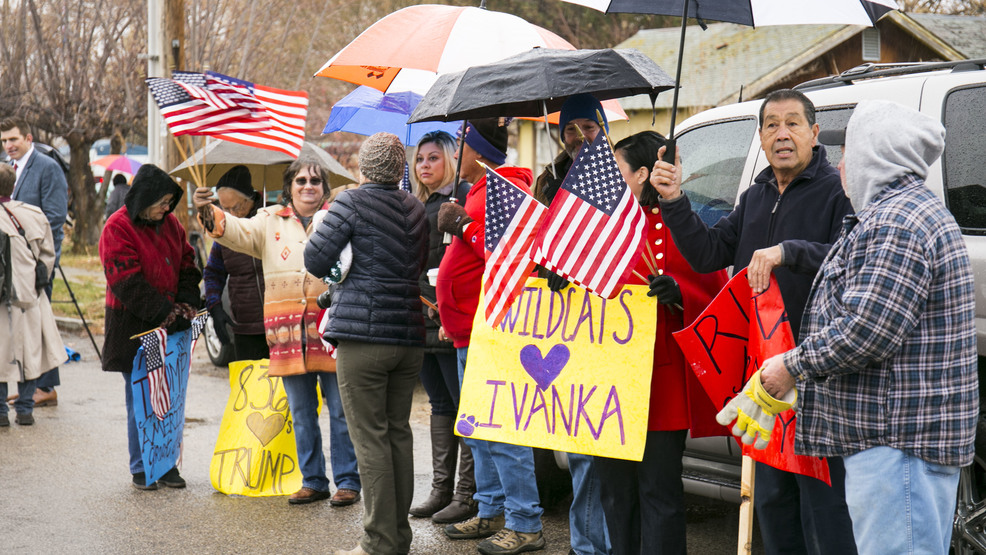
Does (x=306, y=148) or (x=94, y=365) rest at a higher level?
(x=306, y=148)

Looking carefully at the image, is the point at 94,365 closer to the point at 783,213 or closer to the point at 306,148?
the point at 306,148

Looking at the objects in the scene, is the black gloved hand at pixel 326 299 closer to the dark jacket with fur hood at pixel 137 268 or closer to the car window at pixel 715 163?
the dark jacket with fur hood at pixel 137 268

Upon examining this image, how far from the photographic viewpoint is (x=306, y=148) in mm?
7449

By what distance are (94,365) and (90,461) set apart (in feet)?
15.0

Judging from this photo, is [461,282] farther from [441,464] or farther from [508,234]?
[441,464]

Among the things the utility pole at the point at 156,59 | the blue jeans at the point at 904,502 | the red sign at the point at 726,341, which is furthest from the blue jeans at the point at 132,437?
the utility pole at the point at 156,59

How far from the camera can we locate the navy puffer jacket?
4.77 meters

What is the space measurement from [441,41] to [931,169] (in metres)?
2.45

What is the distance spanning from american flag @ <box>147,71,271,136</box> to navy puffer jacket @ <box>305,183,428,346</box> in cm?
109

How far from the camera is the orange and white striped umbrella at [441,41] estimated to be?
5.05 metres

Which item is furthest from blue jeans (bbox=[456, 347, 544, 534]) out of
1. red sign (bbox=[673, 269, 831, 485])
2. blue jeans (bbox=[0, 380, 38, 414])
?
blue jeans (bbox=[0, 380, 38, 414])

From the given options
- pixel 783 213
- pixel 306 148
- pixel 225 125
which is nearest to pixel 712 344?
pixel 783 213

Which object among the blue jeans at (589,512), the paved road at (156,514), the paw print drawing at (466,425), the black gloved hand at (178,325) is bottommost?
the paved road at (156,514)

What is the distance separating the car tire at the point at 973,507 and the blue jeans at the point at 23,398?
6890mm
